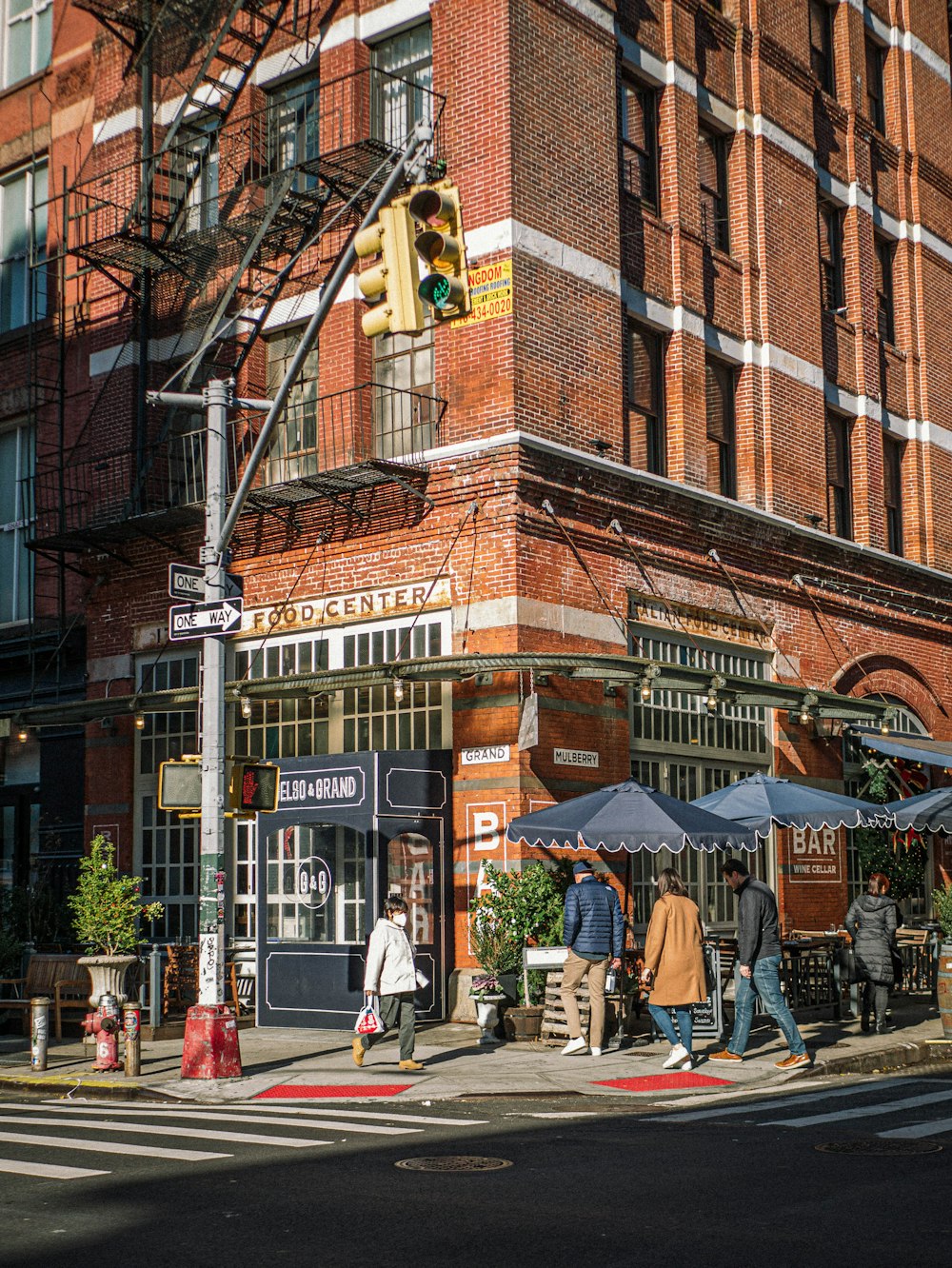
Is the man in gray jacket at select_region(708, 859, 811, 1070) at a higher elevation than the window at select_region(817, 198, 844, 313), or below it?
below

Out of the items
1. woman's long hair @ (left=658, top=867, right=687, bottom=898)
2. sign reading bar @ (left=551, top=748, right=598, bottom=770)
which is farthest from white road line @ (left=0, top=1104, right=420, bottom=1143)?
sign reading bar @ (left=551, top=748, right=598, bottom=770)

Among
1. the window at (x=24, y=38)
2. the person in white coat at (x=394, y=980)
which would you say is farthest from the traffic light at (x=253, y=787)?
the window at (x=24, y=38)

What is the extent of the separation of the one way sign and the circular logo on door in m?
4.79

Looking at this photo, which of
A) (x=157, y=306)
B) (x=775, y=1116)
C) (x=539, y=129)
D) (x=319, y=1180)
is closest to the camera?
(x=319, y=1180)

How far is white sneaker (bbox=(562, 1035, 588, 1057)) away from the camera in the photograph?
1622cm

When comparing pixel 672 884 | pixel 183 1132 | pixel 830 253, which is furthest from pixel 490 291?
pixel 183 1132

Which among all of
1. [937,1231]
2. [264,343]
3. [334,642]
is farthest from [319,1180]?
[264,343]

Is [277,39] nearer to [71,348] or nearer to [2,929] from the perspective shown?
[71,348]

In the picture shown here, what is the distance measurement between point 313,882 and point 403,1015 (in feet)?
13.6

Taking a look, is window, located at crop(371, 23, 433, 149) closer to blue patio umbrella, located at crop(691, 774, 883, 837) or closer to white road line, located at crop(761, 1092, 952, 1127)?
blue patio umbrella, located at crop(691, 774, 883, 837)

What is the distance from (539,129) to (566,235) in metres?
1.39

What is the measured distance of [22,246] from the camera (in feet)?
87.0

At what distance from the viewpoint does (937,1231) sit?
7508 millimetres

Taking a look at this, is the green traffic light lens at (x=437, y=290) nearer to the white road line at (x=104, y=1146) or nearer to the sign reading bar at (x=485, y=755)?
the white road line at (x=104, y=1146)
